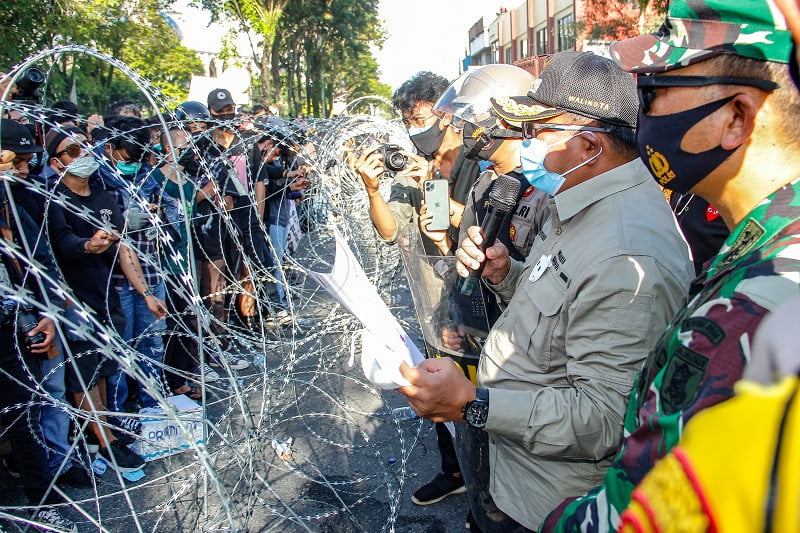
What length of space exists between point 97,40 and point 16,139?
13.0m

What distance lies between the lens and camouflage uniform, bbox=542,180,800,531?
2.71 ft

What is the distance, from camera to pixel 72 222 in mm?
3982

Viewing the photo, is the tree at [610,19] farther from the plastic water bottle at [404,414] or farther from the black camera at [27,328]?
the black camera at [27,328]

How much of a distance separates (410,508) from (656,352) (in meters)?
2.67

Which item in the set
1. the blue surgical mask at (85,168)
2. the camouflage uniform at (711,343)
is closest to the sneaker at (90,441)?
the blue surgical mask at (85,168)

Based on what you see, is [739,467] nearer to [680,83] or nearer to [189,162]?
[680,83]

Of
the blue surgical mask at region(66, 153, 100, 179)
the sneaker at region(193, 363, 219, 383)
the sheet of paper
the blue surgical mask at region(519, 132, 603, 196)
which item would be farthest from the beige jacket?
the blue surgical mask at region(66, 153, 100, 179)

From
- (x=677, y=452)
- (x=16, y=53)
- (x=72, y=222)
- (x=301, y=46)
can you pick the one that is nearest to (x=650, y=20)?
(x=301, y=46)

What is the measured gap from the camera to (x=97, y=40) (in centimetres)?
1416

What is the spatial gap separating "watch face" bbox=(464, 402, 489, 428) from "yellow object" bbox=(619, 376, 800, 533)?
1021mm

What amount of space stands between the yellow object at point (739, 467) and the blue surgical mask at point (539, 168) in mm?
1478

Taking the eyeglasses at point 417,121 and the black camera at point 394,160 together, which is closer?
the black camera at point 394,160

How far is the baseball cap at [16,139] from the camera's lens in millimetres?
3340

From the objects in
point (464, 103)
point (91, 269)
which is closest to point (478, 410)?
point (464, 103)
